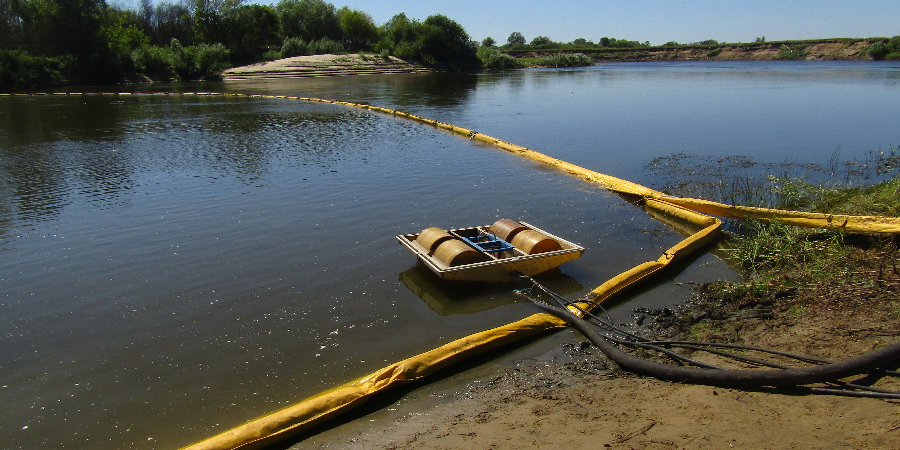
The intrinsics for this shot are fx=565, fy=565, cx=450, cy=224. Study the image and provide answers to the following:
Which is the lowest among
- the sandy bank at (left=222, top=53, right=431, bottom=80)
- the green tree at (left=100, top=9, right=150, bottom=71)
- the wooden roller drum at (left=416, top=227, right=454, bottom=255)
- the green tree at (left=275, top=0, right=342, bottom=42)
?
the wooden roller drum at (left=416, top=227, right=454, bottom=255)

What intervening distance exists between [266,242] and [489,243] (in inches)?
164

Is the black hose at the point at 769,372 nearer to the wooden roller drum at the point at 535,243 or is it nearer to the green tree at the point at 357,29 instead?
the wooden roller drum at the point at 535,243

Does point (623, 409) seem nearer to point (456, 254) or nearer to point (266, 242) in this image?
point (456, 254)

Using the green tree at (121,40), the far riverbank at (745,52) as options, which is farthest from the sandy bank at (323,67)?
the far riverbank at (745,52)

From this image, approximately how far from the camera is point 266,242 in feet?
33.8

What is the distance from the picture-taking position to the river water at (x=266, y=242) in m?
6.17

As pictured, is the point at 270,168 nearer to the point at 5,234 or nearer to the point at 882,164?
the point at 5,234

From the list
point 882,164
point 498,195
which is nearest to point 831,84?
point 882,164

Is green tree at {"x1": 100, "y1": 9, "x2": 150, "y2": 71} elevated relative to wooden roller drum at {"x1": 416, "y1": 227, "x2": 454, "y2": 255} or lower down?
elevated

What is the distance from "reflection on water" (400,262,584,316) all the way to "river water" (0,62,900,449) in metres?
0.05

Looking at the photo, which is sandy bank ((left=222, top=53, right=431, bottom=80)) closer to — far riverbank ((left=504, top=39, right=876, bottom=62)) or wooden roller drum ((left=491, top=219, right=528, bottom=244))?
far riverbank ((left=504, top=39, right=876, bottom=62))

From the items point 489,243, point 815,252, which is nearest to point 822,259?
point 815,252

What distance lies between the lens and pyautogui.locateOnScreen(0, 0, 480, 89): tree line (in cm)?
5478

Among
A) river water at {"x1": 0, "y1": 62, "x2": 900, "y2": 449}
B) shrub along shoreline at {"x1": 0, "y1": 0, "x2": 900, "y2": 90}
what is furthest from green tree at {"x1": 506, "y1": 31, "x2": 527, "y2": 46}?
river water at {"x1": 0, "y1": 62, "x2": 900, "y2": 449}
